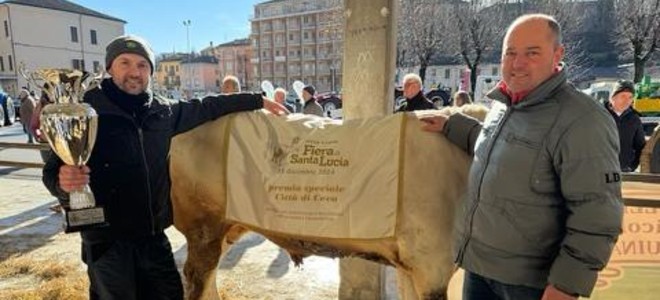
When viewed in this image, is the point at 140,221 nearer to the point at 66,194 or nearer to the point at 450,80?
the point at 66,194

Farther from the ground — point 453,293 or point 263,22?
point 263,22

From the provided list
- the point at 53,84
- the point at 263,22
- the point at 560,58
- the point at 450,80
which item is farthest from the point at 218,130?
the point at 263,22

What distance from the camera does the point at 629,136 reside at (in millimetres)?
5156

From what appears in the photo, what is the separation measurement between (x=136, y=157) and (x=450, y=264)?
1.64 meters

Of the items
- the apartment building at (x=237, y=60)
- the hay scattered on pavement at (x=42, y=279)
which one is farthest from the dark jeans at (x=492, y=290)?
the apartment building at (x=237, y=60)

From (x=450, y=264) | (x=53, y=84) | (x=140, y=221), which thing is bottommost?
(x=450, y=264)

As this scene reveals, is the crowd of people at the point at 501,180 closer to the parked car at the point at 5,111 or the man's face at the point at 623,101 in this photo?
the man's face at the point at 623,101

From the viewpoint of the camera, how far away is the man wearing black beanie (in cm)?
230

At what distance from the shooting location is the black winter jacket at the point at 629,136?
514cm

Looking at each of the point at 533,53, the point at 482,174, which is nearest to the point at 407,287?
the point at 482,174

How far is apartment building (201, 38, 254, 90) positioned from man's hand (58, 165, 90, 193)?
86245 mm

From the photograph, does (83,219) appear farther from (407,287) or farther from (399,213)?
(407,287)

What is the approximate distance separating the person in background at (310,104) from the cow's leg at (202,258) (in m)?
4.80

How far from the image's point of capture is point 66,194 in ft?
7.19
